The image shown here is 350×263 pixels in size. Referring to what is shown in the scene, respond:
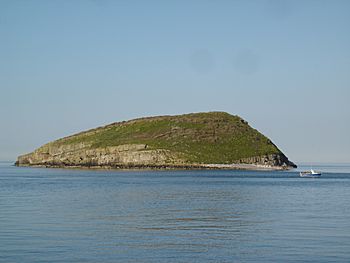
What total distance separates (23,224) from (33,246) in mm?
9963

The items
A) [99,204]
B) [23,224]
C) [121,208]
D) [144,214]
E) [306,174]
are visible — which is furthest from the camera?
[306,174]

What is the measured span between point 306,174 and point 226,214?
11558 cm

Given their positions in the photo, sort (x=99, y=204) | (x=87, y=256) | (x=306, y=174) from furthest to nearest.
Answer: (x=306, y=174) → (x=99, y=204) → (x=87, y=256)

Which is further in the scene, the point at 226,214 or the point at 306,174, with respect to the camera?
the point at 306,174

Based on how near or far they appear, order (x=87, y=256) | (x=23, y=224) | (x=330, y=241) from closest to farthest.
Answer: (x=87, y=256)
(x=330, y=241)
(x=23, y=224)

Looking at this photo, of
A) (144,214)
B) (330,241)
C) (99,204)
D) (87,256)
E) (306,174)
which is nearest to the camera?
(87,256)

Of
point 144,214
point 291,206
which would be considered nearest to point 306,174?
point 291,206

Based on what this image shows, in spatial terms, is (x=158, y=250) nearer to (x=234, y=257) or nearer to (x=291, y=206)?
(x=234, y=257)

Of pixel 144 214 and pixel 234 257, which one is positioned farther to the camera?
pixel 144 214

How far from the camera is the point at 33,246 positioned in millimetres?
33875

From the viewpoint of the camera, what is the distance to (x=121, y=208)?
5862 centimetres

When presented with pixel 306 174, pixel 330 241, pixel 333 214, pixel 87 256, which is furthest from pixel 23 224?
pixel 306 174

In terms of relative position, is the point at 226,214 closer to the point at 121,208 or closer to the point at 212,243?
the point at 121,208

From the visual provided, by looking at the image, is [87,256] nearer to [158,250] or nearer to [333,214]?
[158,250]
